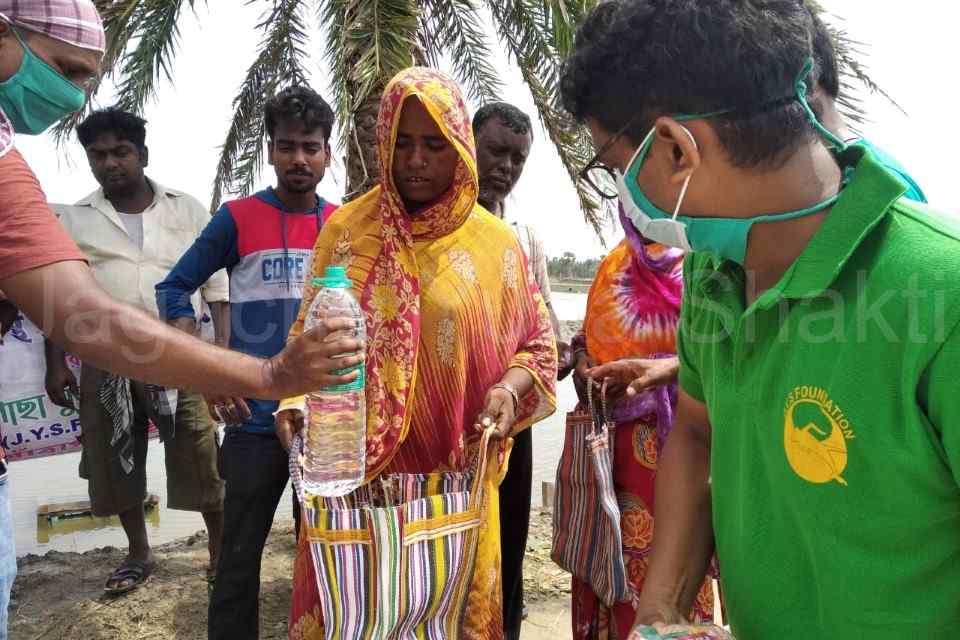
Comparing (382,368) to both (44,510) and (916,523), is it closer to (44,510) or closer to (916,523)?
(916,523)

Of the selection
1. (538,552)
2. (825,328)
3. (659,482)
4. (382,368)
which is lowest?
(538,552)

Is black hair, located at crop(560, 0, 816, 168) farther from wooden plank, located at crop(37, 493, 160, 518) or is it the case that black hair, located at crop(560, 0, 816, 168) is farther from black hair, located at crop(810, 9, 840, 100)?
wooden plank, located at crop(37, 493, 160, 518)

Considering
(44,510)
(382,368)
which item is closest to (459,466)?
(382,368)

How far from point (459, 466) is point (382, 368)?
401mm

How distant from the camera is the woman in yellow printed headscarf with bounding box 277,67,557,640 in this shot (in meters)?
2.32

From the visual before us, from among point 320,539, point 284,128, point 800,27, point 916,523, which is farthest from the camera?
point 284,128

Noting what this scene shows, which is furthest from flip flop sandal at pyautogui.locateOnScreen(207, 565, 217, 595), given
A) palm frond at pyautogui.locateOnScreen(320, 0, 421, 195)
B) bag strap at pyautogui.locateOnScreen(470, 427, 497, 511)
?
palm frond at pyautogui.locateOnScreen(320, 0, 421, 195)

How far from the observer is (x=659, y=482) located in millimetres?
1533

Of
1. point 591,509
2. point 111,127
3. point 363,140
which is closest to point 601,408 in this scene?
point 591,509

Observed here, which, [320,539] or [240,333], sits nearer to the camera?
[320,539]

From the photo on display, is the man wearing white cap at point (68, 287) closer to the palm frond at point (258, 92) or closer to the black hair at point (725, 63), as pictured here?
the black hair at point (725, 63)

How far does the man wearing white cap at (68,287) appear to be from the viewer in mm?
1388

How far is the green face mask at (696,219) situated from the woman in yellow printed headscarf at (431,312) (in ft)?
3.66

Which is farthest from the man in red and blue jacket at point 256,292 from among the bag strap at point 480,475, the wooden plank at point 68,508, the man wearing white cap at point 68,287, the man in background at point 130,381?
the wooden plank at point 68,508
